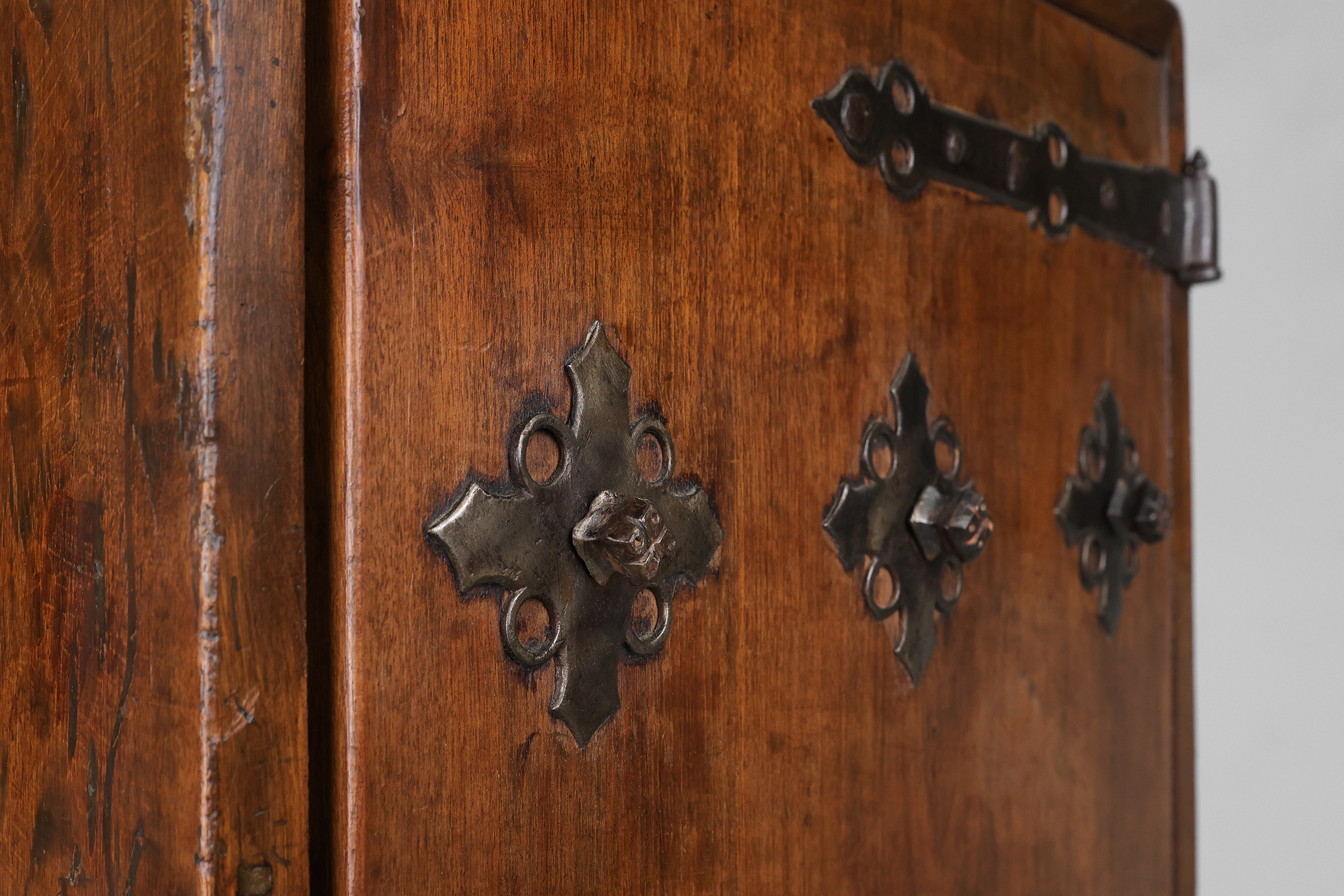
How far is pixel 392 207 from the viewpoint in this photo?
1.42 ft

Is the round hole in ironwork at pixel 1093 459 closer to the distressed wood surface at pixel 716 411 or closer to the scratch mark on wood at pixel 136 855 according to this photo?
the distressed wood surface at pixel 716 411

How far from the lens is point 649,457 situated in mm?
523

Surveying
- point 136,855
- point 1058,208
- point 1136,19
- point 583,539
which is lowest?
point 136,855

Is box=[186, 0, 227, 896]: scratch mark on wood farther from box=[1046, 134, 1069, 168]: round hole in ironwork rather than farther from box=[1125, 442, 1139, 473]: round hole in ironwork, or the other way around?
box=[1125, 442, 1139, 473]: round hole in ironwork

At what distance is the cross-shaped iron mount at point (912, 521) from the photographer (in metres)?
0.65

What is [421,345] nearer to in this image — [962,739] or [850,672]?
[850,672]

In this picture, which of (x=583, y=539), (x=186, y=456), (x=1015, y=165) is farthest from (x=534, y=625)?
(x=1015, y=165)

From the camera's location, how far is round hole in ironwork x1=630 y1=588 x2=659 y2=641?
1.69 ft

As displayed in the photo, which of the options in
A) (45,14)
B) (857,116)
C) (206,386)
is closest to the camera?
(206,386)

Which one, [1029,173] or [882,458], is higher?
[1029,173]

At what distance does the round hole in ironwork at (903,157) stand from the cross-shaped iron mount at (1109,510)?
0.27 metres

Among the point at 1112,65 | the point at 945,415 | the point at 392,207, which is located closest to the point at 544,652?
the point at 392,207

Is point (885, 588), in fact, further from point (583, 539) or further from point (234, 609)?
point (234, 609)

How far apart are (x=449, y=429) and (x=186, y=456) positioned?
95 millimetres
